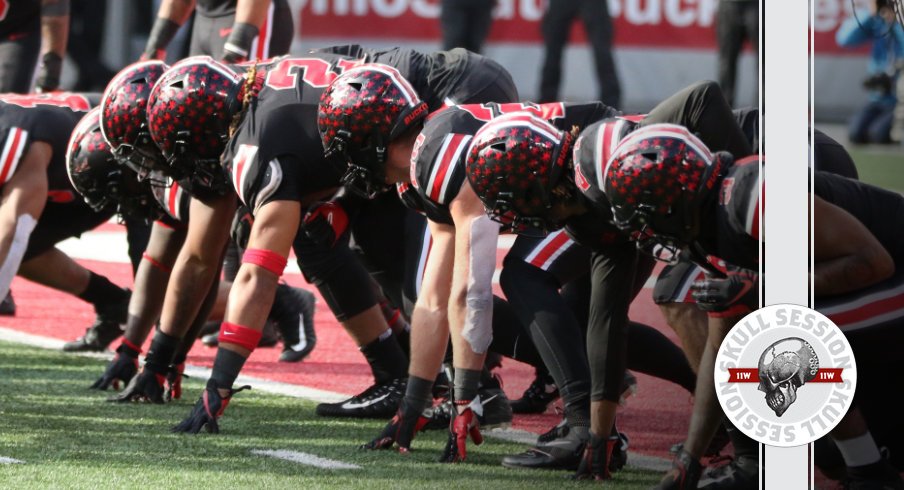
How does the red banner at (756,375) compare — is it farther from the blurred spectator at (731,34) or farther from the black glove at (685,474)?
the blurred spectator at (731,34)

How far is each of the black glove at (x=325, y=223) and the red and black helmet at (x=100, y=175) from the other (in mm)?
587

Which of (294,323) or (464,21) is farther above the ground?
(464,21)

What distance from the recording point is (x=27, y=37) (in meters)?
6.13

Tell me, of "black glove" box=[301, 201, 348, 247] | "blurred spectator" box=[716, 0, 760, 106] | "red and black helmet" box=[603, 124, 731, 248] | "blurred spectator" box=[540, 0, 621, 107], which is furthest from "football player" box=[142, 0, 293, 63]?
"blurred spectator" box=[716, 0, 760, 106]

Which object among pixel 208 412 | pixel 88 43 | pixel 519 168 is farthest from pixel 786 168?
pixel 88 43

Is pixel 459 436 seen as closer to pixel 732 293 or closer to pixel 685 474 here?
pixel 685 474

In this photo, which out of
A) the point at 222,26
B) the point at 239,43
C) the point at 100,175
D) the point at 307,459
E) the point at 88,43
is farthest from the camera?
the point at 88,43

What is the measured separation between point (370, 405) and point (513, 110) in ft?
3.61

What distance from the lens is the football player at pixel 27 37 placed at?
607 cm

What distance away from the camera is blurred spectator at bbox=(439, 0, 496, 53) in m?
10.1

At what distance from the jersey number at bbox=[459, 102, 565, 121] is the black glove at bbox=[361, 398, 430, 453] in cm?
79

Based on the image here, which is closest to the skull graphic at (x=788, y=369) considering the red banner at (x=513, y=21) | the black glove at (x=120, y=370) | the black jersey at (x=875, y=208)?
the black jersey at (x=875, y=208)

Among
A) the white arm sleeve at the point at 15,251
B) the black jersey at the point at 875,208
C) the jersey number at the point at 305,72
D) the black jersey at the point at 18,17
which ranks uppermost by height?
the black jersey at the point at 18,17

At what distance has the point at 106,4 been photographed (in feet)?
40.2
